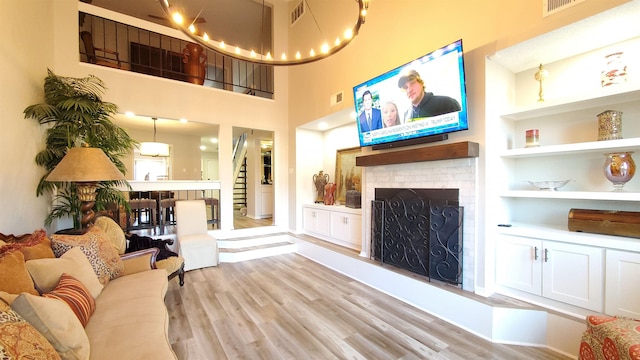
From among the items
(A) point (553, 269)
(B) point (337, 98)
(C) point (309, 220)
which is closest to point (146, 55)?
(B) point (337, 98)

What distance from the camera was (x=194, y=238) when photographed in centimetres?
397

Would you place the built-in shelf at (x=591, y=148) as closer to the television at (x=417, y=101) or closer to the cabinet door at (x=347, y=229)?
the television at (x=417, y=101)

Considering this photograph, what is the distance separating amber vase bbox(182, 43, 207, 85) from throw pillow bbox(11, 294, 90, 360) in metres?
4.99

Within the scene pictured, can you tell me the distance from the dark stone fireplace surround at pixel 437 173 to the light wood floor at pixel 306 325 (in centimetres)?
62

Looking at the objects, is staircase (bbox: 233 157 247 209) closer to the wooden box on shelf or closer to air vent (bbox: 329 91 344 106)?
air vent (bbox: 329 91 344 106)

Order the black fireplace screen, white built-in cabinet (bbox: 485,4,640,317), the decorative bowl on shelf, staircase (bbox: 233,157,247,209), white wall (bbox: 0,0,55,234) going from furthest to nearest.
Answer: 1. staircase (bbox: 233,157,247,209)
2. the black fireplace screen
3. white wall (bbox: 0,0,55,234)
4. the decorative bowl on shelf
5. white built-in cabinet (bbox: 485,4,640,317)

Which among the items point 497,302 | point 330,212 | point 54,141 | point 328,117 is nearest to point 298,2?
point 328,117

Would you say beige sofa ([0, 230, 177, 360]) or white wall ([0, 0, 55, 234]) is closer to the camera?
beige sofa ([0, 230, 177, 360])

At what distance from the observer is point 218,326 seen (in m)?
2.42

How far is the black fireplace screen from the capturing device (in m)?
2.69

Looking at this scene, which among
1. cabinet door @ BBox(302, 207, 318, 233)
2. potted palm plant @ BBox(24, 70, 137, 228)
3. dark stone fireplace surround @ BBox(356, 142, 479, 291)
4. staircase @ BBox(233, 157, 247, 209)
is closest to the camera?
dark stone fireplace surround @ BBox(356, 142, 479, 291)

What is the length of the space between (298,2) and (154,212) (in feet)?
17.5

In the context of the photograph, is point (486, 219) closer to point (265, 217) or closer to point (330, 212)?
point (330, 212)

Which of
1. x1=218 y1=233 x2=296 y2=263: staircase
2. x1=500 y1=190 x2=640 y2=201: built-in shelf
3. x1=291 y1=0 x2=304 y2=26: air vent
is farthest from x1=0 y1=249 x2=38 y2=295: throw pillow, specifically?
x1=291 y1=0 x2=304 y2=26: air vent
